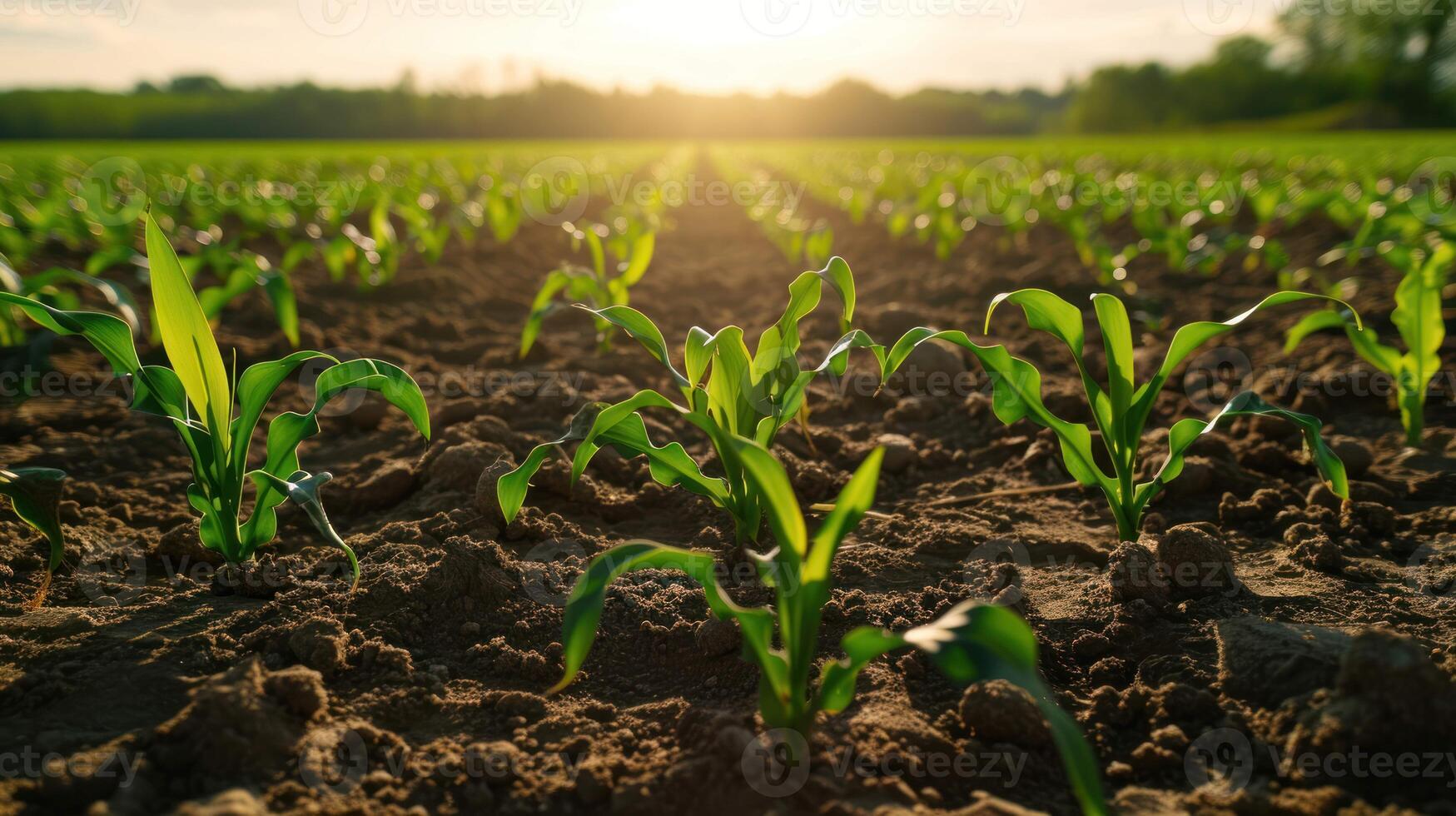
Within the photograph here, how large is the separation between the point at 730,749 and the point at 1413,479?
2.31 meters

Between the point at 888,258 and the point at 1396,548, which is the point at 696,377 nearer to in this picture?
the point at 1396,548

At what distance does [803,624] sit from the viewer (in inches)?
49.7

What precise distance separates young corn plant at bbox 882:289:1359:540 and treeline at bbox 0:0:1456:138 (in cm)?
5378

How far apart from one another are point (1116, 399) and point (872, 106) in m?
71.1

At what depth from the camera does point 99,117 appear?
4956cm

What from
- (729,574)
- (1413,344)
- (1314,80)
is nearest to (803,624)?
(729,574)

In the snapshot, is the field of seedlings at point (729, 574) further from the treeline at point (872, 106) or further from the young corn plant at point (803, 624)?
the treeline at point (872, 106)

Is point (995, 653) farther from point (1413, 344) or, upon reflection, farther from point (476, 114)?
point (476, 114)

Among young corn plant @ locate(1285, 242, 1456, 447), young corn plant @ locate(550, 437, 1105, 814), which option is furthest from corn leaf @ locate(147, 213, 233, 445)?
young corn plant @ locate(1285, 242, 1456, 447)

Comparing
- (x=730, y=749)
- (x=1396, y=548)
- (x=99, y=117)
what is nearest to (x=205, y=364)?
(x=730, y=749)

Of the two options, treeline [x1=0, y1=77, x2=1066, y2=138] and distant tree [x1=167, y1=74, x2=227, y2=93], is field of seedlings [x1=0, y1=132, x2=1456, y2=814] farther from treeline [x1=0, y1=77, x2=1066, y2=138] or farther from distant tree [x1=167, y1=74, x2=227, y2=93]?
distant tree [x1=167, y1=74, x2=227, y2=93]

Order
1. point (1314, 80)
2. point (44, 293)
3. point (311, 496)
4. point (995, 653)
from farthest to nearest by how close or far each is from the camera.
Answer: point (1314, 80)
point (44, 293)
point (311, 496)
point (995, 653)

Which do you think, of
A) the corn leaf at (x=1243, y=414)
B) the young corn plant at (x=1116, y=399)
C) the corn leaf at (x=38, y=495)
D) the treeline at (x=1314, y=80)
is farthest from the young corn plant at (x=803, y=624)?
the treeline at (x=1314, y=80)

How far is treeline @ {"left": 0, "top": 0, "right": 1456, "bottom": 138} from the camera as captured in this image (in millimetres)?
48906
